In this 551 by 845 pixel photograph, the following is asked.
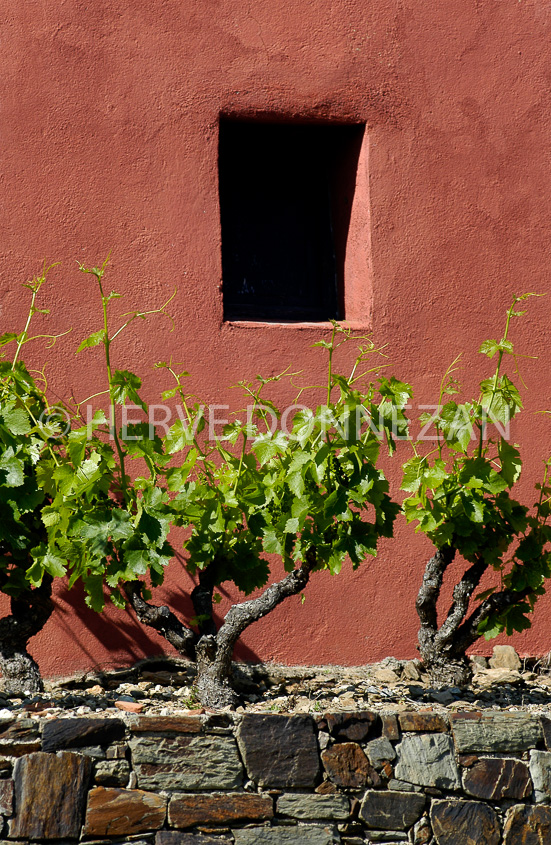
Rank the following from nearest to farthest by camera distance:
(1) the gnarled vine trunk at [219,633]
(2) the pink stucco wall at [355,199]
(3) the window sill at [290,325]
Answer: (1) the gnarled vine trunk at [219,633] < (2) the pink stucco wall at [355,199] < (3) the window sill at [290,325]

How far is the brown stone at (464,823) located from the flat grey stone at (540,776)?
158 millimetres

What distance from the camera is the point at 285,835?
2727mm

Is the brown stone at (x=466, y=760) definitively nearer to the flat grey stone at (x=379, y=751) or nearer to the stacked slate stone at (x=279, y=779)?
the stacked slate stone at (x=279, y=779)

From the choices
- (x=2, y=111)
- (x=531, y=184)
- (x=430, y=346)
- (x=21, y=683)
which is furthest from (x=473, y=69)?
(x=21, y=683)

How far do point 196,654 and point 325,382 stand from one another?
120cm

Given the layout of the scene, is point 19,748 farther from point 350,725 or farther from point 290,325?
point 290,325

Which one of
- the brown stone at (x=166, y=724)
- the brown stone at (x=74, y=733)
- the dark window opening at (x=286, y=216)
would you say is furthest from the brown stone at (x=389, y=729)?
the dark window opening at (x=286, y=216)

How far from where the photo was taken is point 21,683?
9.98ft

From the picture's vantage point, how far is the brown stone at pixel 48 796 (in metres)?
2.62

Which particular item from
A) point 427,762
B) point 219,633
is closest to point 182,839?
point 219,633

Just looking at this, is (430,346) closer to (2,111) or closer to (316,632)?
(316,632)

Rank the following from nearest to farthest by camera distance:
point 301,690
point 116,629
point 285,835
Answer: point 285,835
point 301,690
point 116,629

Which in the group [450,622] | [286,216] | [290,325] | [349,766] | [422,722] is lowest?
[349,766]

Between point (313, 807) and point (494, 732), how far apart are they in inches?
23.9
